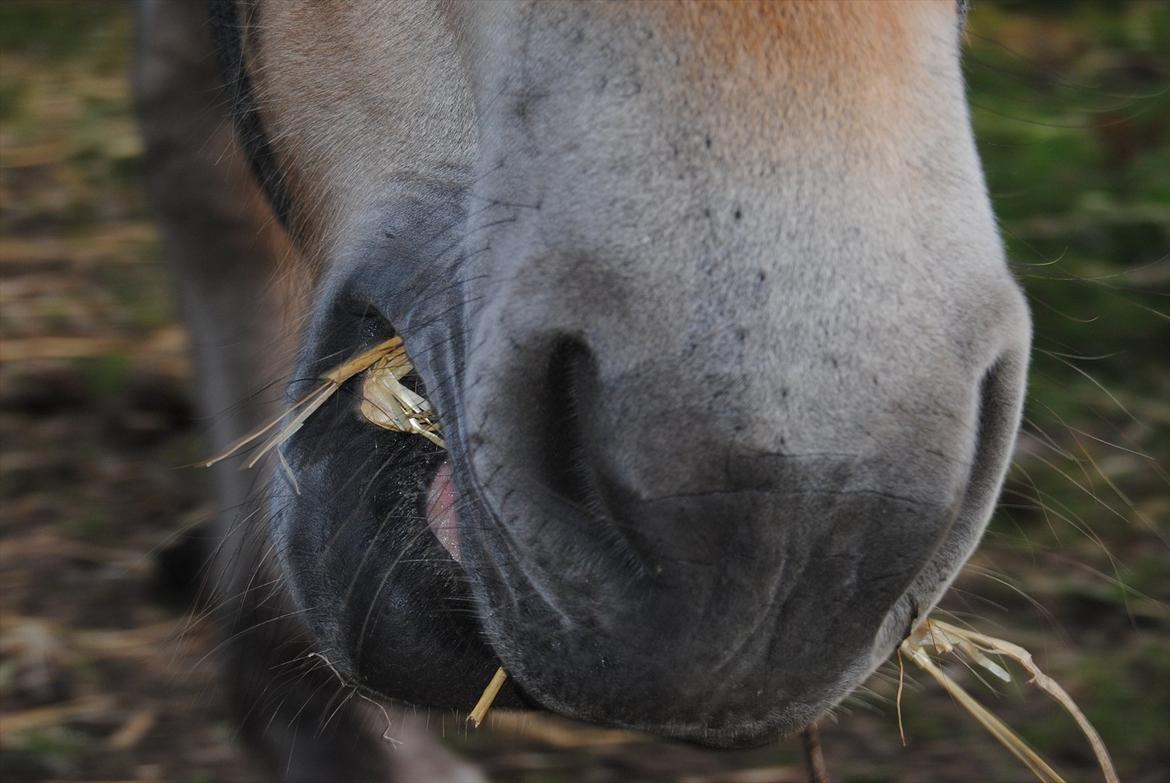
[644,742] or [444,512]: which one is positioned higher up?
[444,512]

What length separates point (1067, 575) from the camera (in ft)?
8.76

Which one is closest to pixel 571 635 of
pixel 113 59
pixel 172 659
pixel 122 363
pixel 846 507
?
pixel 846 507

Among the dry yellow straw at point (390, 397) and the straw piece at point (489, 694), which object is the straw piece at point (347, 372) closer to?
the dry yellow straw at point (390, 397)

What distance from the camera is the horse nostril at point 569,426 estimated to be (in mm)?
1059

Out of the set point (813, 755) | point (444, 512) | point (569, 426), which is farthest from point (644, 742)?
point (569, 426)

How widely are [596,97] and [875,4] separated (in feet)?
0.76

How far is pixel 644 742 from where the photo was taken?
234cm

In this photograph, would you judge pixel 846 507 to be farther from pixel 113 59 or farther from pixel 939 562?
pixel 113 59

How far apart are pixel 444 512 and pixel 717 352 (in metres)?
0.36

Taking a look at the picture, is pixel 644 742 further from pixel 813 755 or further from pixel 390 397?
pixel 390 397

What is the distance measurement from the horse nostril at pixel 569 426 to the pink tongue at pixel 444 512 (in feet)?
0.60

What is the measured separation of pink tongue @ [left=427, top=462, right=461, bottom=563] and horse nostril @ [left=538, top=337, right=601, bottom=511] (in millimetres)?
183

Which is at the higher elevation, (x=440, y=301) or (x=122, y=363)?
(x=440, y=301)

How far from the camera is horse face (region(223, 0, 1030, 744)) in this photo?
102 cm
